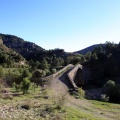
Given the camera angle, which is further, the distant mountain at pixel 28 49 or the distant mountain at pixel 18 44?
the distant mountain at pixel 18 44

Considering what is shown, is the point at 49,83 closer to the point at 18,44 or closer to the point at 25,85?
the point at 25,85

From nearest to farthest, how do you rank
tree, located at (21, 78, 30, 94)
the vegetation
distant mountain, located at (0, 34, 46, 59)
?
1. the vegetation
2. tree, located at (21, 78, 30, 94)
3. distant mountain, located at (0, 34, 46, 59)

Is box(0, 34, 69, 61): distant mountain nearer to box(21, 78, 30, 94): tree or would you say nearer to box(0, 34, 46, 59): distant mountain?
box(0, 34, 46, 59): distant mountain

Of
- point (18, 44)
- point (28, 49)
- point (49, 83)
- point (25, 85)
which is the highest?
point (18, 44)

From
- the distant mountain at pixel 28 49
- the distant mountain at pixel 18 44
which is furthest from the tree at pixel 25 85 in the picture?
the distant mountain at pixel 18 44

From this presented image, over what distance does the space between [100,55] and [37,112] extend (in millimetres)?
71910

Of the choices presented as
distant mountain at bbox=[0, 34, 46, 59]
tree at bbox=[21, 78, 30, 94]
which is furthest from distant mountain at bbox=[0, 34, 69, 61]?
tree at bbox=[21, 78, 30, 94]

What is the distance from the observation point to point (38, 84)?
36.2 m

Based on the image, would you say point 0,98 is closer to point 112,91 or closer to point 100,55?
point 112,91

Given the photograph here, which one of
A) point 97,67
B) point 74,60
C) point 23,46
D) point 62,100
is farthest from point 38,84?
point 23,46

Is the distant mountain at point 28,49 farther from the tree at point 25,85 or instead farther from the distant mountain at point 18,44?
the tree at point 25,85

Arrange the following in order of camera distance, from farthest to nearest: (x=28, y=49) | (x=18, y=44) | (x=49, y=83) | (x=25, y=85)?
1. (x=18, y=44)
2. (x=28, y=49)
3. (x=49, y=83)
4. (x=25, y=85)

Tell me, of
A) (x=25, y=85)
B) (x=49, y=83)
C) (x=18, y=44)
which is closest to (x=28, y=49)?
(x=18, y=44)

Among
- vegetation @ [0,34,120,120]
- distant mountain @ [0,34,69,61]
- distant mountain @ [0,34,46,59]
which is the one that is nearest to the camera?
vegetation @ [0,34,120,120]
